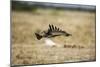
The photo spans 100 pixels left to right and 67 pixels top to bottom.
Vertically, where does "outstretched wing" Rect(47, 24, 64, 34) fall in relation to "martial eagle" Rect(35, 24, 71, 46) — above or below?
above

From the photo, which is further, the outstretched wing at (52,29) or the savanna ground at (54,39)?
the outstretched wing at (52,29)

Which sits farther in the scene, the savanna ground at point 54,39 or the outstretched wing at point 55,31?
the outstretched wing at point 55,31

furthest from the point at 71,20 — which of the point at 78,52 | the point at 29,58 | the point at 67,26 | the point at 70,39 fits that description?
the point at 29,58

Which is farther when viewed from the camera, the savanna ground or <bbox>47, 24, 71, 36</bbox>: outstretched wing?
→ <bbox>47, 24, 71, 36</bbox>: outstretched wing

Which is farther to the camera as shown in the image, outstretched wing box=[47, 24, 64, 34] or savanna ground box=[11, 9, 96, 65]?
outstretched wing box=[47, 24, 64, 34]

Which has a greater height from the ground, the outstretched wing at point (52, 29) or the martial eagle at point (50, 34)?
the outstretched wing at point (52, 29)

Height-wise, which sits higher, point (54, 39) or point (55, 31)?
point (55, 31)

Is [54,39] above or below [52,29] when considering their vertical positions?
below
